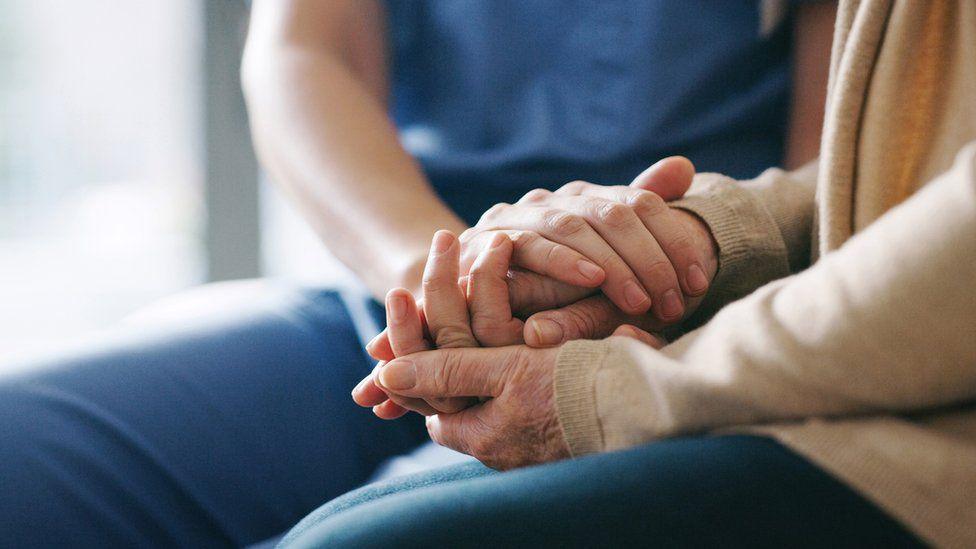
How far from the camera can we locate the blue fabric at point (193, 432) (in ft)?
2.28

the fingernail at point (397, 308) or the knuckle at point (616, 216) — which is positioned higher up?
the knuckle at point (616, 216)

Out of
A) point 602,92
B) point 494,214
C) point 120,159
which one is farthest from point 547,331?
point 120,159

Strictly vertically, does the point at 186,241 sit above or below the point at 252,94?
below

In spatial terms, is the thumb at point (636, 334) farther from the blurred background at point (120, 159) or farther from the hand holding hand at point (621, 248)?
the blurred background at point (120, 159)

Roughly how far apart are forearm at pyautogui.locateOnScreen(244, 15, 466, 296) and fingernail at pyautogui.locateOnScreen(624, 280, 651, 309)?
258 millimetres

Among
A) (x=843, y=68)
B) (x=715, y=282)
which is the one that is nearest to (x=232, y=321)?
→ (x=715, y=282)

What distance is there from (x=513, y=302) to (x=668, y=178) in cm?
16

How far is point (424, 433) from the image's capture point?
3.15 ft

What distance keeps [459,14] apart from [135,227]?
1.62m

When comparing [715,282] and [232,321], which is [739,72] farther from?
[232,321]

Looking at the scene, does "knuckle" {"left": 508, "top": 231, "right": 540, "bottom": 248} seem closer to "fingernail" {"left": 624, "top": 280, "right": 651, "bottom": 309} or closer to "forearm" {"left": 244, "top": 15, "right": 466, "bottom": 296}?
"fingernail" {"left": 624, "top": 280, "right": 651, "bottom": 309}

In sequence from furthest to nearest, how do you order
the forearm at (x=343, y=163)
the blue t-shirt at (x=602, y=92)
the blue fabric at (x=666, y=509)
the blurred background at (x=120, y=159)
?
the blurred background at (x=120, y=159), the blue t-shirt at (x=602, y=92), the forearm at (x=343, y=163), the blue fabric at (x=666, y=509)

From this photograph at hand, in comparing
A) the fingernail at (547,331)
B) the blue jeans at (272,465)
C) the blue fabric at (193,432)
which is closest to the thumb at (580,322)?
the fingernail at (547,331)

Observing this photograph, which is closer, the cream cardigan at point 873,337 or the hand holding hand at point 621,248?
the cream cardigan at point 873,337
